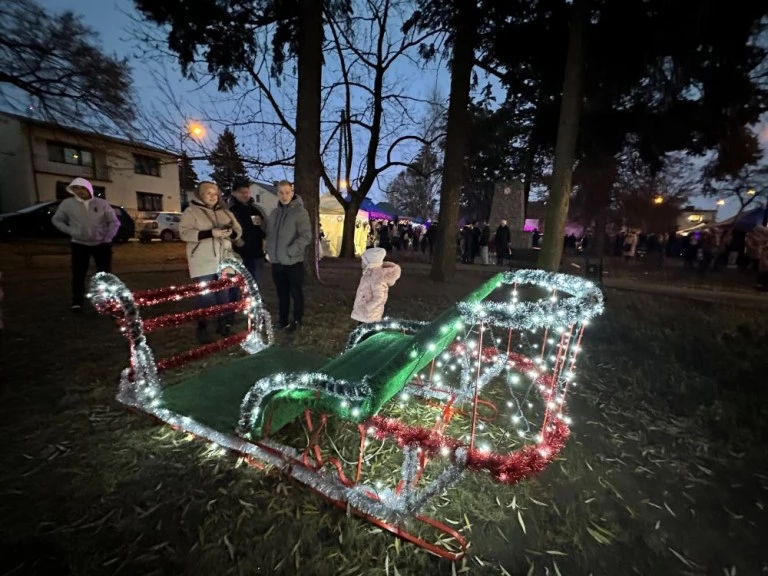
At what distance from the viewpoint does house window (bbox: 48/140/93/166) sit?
89.5 feet

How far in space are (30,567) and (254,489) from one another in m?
1.01

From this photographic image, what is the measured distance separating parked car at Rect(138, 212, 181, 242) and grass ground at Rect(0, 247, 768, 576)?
20310mm

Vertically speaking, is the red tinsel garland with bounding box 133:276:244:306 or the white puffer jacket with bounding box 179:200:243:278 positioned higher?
the white puffer jacket with bounding box 179:200:243:278

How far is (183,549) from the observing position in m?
1.93

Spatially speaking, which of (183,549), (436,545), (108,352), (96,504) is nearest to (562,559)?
(436,545)

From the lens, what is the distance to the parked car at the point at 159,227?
2180 centimetres

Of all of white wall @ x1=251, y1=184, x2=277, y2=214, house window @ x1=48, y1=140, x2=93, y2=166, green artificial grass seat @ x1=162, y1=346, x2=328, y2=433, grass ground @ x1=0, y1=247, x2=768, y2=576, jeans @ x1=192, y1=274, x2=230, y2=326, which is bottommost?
grass ground @ x1=0, y1=247, x2=768, y2=576

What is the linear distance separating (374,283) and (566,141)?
4.88 meters

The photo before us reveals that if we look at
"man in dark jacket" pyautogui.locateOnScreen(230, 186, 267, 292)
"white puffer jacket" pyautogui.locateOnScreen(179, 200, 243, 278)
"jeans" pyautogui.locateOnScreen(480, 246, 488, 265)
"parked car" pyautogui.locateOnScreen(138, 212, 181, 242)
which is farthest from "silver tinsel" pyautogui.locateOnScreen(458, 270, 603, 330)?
"parked car" pyautogui.locateOnScreen(138, 212, 181, 242)

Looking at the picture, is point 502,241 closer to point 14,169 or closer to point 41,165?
point 41,165

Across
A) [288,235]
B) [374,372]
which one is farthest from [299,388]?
[288,235]

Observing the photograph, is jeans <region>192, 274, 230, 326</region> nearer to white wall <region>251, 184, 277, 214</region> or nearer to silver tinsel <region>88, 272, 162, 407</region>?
silver tinsel <region>88, 272, 162, 407</region>

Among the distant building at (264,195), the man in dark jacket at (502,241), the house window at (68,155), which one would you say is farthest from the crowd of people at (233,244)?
the distant building at (264,195)

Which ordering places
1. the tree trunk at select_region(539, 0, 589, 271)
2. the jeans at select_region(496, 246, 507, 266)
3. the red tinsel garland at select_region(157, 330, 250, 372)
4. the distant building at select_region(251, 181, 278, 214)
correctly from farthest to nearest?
the distant building at select_region(251, 181, 278, 214) → the jeans at select_region(496, 246, 507, 266) → the tree trunk at select_region(539, 0, 589, 271) → the red tinsel garland at select_region(157, 330, 250, 372)
